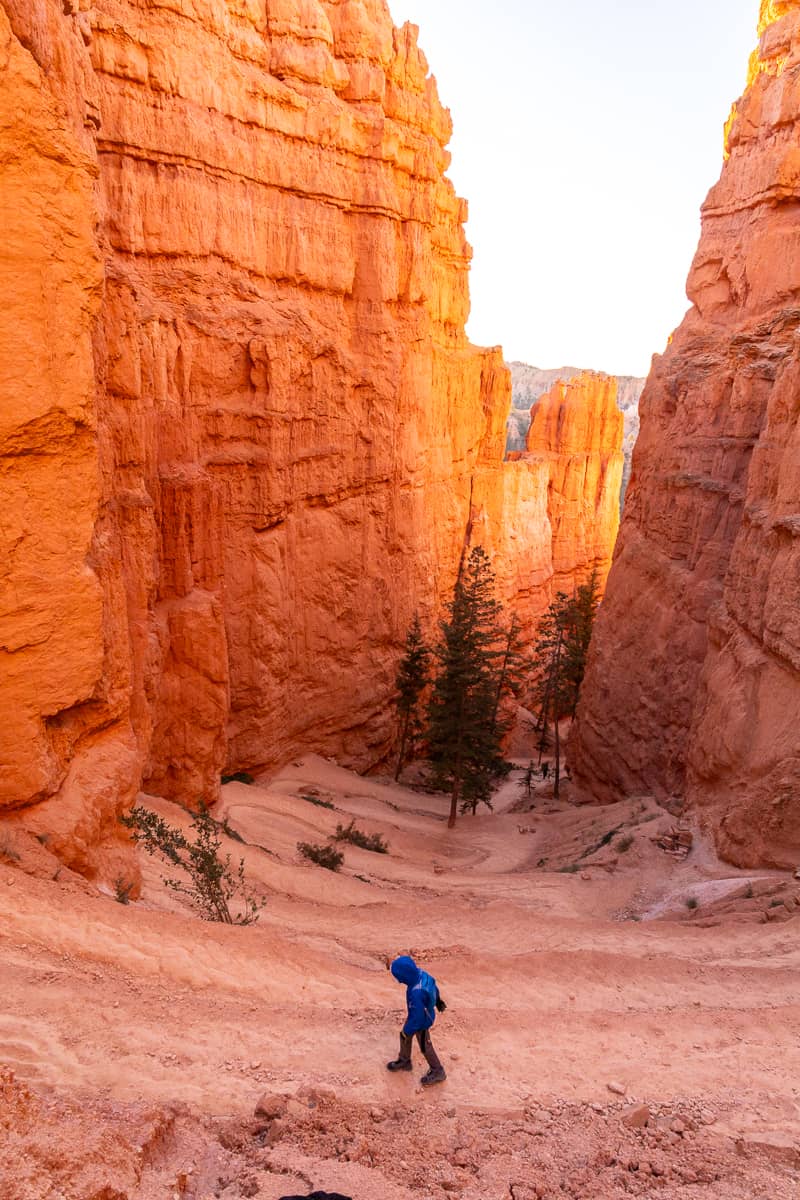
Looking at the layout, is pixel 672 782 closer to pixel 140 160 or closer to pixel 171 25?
pixel 140 160

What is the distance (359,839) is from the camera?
1597 cm

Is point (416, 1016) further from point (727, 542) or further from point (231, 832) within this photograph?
point (727, 542)

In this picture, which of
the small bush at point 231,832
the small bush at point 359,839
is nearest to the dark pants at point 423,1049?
the small bush at point 231,832

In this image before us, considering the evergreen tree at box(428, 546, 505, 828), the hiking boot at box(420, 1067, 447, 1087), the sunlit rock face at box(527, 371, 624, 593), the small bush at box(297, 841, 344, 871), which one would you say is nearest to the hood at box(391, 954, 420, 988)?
the hiking boot at box(420, 1067, 447, 1087)

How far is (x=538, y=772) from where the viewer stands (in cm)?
2939

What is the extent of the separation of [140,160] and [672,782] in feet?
59.4

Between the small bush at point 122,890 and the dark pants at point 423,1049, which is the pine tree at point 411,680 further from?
the dark pants at point 423,1049

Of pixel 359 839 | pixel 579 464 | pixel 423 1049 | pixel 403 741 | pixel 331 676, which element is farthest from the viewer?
pixel 579 464

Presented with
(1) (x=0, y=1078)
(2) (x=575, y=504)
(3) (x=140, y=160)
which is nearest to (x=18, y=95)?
(1) (x=0, y=1078)

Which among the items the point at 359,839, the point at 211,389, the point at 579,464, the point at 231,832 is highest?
the point at 211,389

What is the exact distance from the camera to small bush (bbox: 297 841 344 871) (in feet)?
45.0

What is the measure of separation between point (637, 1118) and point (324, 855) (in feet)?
30.0

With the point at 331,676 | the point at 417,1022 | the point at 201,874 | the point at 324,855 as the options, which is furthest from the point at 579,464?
the point at 417,1022

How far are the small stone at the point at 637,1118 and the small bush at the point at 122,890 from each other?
5.27 m
